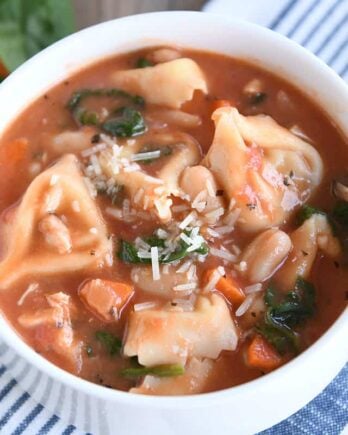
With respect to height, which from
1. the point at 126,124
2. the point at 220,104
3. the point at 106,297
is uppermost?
the point at 220,104

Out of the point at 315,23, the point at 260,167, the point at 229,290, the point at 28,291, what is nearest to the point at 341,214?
the point at 260,167

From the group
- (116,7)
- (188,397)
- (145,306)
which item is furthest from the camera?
(116,7)

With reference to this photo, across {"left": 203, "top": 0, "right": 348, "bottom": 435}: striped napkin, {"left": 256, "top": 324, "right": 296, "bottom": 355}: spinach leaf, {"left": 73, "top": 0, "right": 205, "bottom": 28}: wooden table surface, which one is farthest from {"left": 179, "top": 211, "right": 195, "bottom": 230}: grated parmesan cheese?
{"left": 73, "top": 0, "right": 205, "bottom": 28}: wooden table surface

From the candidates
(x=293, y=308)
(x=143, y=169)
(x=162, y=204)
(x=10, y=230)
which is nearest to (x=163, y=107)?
(x=143, y=169)

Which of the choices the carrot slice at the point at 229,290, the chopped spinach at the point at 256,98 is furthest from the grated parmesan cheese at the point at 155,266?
the chopped spinach at the point at 256,98

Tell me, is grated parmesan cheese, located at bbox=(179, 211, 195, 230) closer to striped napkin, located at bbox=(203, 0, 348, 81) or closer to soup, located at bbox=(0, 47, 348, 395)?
soup, located at bbox=(0, 47, 348, 395)

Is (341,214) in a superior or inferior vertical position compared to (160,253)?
superior

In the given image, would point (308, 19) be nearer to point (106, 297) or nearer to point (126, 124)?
point (126, 124)
